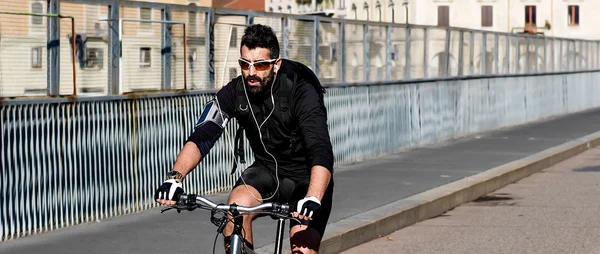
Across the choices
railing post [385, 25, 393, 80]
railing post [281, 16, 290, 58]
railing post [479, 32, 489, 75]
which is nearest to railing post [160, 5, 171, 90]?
railing post [281, 16, 290, 58]

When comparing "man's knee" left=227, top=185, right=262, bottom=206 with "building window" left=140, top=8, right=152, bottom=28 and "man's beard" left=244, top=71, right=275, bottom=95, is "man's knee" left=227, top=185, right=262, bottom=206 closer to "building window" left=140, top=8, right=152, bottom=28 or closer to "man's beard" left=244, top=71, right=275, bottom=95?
"man's beard" left=244, top=71, right=275, bottom=95

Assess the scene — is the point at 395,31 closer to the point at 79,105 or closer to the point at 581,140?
the point at 581,140

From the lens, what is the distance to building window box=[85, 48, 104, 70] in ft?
35.2

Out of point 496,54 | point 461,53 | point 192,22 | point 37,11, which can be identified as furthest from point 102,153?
point 496,54

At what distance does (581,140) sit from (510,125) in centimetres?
433

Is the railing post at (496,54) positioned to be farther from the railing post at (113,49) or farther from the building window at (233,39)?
the railing post at (113,49)

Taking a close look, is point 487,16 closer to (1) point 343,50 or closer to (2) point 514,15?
(2) point 514,15

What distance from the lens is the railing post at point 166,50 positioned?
12000mm

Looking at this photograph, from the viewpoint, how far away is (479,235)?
10.9 meters

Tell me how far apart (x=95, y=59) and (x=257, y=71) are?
558 cm

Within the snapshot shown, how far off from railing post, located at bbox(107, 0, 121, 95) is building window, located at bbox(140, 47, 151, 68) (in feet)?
1.77

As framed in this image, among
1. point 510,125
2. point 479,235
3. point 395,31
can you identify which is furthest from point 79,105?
point 510,125

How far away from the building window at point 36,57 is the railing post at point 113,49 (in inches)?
40.9

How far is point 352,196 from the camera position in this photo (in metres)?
12.6
